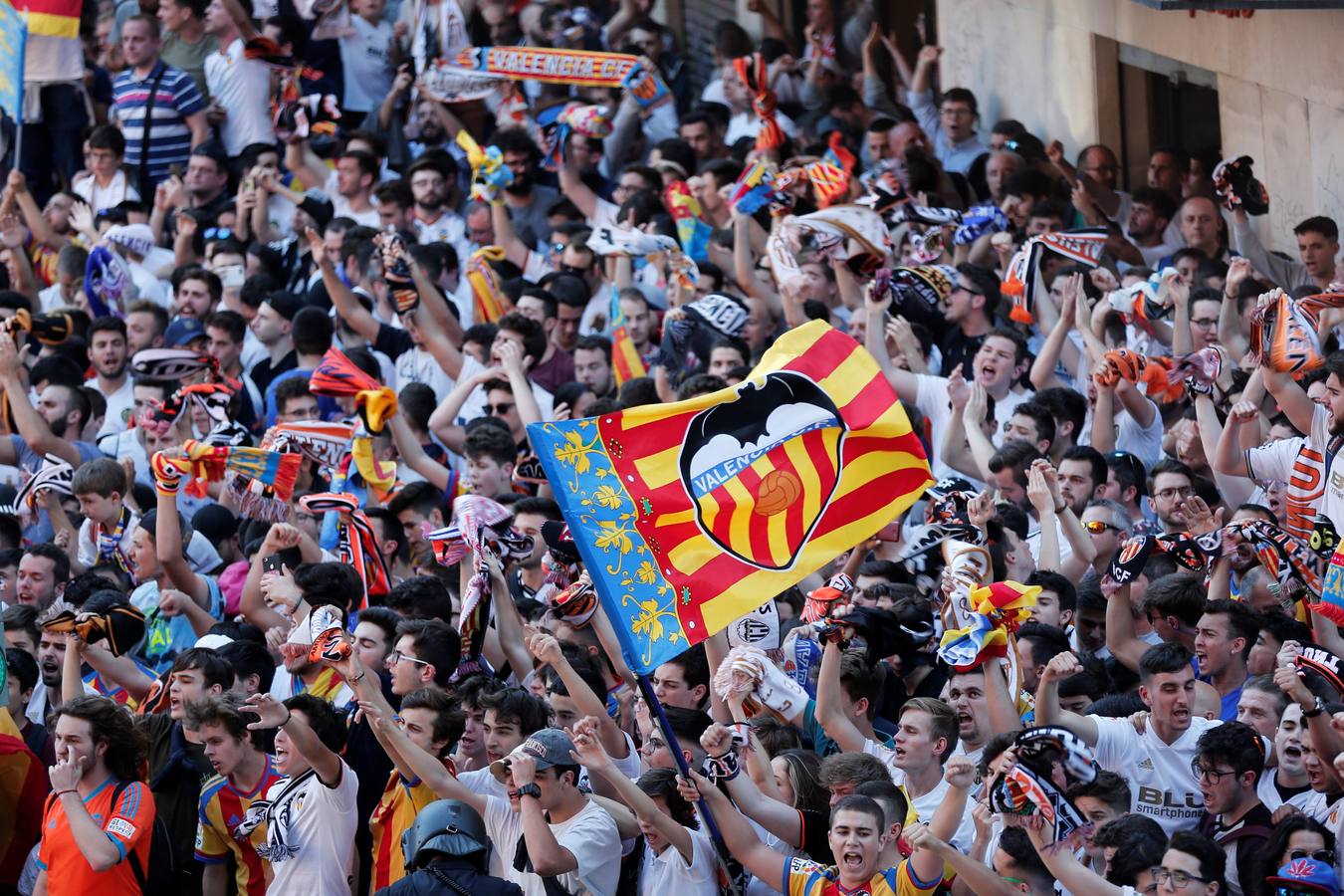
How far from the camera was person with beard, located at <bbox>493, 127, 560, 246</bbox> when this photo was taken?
1452 cm

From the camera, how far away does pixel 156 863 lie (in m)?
7.66

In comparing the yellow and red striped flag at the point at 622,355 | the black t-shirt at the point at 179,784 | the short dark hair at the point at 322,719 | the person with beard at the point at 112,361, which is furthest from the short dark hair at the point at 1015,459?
the person with beard at the point at 112,361

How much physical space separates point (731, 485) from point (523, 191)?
7.35 metres

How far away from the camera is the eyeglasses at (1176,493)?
917 centimetres

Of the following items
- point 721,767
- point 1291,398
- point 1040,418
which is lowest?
point 1040,418

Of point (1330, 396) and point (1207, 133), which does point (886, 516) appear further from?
point (1207, 133)

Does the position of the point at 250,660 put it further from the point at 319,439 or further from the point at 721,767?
the point at 721,767

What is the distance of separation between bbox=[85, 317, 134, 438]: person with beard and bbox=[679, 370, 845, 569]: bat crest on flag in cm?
587

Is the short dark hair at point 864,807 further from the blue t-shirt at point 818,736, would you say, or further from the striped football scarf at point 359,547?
the striped football scarf at point 359,547

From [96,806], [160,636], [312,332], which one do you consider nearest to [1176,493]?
[160,636]

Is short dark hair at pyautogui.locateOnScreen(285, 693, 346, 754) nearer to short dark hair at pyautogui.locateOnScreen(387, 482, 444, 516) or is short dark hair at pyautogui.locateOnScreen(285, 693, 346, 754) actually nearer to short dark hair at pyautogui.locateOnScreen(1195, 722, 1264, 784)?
short dark hair at pyautogui.locateOnScreen(387, 482, 444, 516)

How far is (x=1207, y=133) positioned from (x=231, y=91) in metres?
7.07

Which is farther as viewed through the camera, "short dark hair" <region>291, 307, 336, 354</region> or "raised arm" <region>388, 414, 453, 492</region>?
"short dark hair" <region>291, 307, 336, 354</region>

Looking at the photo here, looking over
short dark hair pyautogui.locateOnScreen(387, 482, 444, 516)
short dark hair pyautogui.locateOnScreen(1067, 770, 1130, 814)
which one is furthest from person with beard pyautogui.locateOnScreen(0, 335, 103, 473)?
short dark hair pyautogui.locateOnScreen(1067, 770, 1130, 814)
